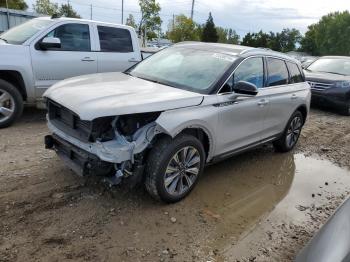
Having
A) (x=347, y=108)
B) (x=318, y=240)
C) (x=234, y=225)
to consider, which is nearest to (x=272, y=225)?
(x=234, y=225)

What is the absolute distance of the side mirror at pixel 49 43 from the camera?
21.3 ft

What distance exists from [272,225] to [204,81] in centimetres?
189

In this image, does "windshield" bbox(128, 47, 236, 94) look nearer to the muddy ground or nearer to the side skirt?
the side skirt

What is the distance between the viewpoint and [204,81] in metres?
4.54

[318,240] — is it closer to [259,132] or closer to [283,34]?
[259,132]

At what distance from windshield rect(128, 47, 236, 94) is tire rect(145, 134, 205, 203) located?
0.73m

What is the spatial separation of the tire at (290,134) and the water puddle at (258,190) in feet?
0.52

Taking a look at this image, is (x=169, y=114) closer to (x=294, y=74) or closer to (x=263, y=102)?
(x=263, y=102)

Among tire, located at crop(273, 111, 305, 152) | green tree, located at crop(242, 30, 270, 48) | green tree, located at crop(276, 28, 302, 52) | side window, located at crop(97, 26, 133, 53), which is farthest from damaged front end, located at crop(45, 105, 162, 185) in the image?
green tree, located at crop(276, 28, 302, 52)

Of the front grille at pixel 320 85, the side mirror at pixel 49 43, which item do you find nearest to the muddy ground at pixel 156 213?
the side mirror at pixel 49 43

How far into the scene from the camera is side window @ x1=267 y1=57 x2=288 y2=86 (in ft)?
18.1

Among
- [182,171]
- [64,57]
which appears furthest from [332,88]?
[182,171]

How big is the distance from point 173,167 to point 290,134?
326 centimetres

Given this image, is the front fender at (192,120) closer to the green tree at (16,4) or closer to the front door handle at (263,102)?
the front door handle at (263,102)
